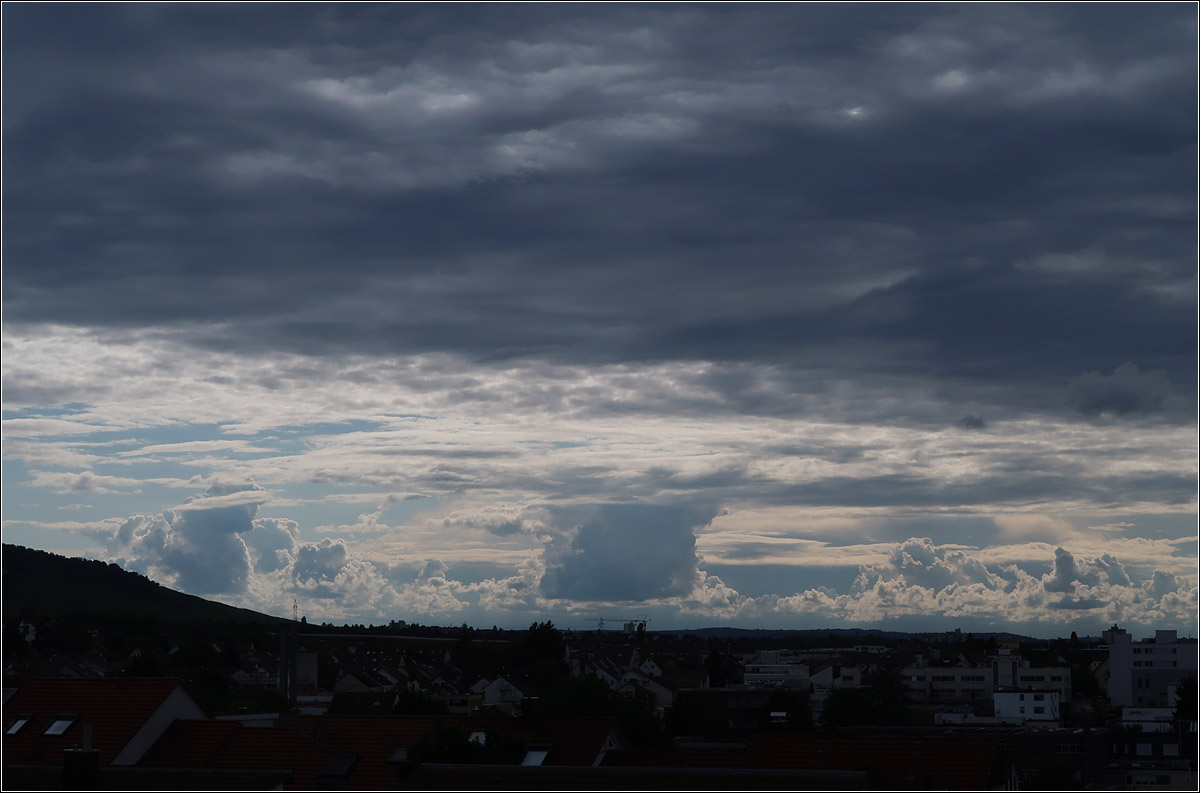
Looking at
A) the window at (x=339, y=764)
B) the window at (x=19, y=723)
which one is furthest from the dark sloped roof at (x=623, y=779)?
the window at (x=19, y=723)

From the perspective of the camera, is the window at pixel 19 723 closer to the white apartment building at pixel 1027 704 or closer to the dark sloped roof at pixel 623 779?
the dark sloped roof at pixel 623 779

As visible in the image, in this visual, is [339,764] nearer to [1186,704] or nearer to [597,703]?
[597,703]

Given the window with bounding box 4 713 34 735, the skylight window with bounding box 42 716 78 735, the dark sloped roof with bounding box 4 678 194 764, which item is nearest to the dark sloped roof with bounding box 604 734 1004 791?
the dark sloped roof with bounding box 4 678 194 764

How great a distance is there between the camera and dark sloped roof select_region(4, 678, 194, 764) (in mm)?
45656

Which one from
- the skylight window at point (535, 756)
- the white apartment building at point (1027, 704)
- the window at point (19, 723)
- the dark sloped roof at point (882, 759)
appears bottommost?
the white apartment building at point (1027, 704)

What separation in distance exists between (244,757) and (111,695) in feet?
23.5

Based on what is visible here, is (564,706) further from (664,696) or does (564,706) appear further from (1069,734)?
(664,696)

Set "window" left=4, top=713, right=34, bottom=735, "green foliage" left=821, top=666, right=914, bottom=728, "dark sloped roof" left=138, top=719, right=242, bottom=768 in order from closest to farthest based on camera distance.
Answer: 1. "dark sloped roof" left=138, top=719, right=242, bottom=768
2. "window" left=4, top=713, right=34, bottom=735
3. "green foliage" left=821, top=666, right=914, bottom=728

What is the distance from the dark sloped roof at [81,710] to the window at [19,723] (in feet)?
0.47

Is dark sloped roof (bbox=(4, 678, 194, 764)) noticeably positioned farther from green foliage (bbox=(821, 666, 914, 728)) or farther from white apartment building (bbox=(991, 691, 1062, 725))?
white apartment building (bbox=(991, 691, 1062, 725))

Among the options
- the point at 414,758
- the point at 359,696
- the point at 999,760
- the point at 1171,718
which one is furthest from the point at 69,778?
the point at 1171,718

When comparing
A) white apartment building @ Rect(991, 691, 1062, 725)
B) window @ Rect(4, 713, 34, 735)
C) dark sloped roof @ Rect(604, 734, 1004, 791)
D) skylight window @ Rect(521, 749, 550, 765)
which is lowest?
white apartment building @ Rect(991, 691, 1062, 725)

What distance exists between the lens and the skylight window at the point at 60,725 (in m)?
46.8

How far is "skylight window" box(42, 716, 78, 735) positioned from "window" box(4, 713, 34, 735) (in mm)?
1054
